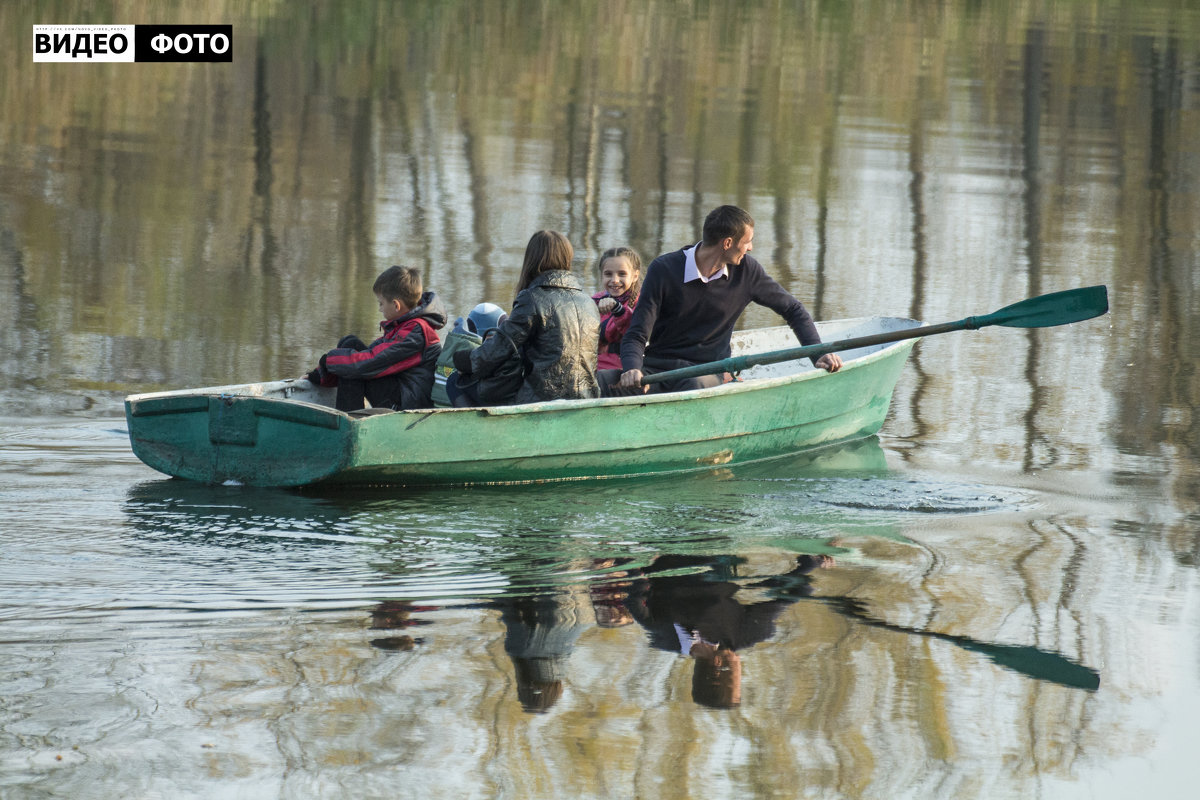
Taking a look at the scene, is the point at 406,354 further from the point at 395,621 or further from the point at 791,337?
the point at 791,337

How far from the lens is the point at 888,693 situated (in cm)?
457

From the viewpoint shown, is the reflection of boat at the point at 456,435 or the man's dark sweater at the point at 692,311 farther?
the man's dark sweater at the point at 692,311

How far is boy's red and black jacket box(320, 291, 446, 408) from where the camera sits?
6922 mm

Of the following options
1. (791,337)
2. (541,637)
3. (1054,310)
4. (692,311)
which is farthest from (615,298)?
(541,637)

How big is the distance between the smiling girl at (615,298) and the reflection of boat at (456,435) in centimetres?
67

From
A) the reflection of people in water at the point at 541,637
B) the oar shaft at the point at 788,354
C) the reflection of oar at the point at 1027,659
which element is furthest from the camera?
the oar shaft at the point at 788,354

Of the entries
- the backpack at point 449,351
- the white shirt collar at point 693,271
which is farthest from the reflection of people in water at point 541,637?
the backpack at point 449,351

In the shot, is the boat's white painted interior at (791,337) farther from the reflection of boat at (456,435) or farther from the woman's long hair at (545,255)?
the woman's long hair at (545,255)

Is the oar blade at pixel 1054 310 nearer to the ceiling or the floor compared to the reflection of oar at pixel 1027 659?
nearer to the ceiling

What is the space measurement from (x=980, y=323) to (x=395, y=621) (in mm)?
3566

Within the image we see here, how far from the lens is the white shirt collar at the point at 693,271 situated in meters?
7.41

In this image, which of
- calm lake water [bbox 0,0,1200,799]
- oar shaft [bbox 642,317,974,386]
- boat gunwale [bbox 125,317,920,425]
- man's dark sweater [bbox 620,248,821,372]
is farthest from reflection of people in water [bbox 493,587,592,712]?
man's dark sweater [bbox 620,248,821,372]

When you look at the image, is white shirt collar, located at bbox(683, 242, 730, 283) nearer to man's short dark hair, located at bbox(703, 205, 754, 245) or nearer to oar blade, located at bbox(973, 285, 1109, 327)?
man's short dark hair, located at bbox(703, 205, 754, 245)

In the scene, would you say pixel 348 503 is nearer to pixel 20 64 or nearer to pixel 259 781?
pixel 259 781
